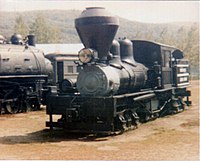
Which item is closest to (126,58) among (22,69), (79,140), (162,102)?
(162,102)

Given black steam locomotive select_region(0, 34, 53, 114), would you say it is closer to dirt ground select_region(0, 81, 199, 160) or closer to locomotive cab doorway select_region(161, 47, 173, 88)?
dirt ground select_region(0, 81, 199, 160)

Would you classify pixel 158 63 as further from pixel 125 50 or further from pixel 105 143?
pixel 105 143

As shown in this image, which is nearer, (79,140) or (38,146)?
(38,146)

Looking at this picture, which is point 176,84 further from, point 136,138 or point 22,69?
point 22,69

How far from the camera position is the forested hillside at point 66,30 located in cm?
5064

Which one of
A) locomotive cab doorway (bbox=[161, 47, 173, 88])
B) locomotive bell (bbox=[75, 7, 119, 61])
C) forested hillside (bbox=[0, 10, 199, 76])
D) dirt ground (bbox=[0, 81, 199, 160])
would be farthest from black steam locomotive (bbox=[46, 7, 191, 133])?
forested hillside (bbox=[0, 10, 199, 76])

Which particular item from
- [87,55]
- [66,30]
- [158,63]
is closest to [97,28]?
[87,55]

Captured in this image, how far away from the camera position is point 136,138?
931cm

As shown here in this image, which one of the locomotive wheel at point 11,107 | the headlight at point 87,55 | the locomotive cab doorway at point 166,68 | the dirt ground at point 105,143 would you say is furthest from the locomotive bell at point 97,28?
the locomotive wheel at point 11,107

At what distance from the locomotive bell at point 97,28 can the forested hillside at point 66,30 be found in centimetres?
3986

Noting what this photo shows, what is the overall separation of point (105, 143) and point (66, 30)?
13167 cm

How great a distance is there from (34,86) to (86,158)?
10299 millimetres

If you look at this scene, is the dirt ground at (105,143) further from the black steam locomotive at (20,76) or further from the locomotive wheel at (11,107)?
the black steam locomotive at (20,76)

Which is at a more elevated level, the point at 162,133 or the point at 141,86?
the point at 141,86
